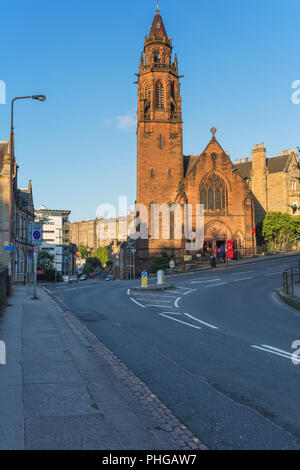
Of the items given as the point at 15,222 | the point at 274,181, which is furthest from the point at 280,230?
the point at 15,222

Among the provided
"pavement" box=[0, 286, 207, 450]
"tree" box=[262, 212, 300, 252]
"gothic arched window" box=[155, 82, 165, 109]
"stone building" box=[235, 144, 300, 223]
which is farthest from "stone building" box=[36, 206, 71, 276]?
"pavement" box=[0, 286, 207, 450]

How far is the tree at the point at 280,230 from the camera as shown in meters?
59.8

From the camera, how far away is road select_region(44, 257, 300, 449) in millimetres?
4930

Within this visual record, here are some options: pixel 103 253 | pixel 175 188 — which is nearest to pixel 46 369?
pixel 175 188

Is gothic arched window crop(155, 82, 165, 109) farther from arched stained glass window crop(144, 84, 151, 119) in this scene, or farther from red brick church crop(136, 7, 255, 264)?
arched stained glass window crop(144, 84, 151, 119)

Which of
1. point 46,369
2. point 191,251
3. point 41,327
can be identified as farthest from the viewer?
point 191,251

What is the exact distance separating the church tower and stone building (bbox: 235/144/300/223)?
19684mm

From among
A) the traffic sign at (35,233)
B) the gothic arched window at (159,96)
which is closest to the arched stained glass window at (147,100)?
the gothic arched window at (159,96)

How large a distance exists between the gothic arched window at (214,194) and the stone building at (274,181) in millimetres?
16855

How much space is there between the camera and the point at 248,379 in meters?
6.76

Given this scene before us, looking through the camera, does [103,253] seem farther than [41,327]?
Yes

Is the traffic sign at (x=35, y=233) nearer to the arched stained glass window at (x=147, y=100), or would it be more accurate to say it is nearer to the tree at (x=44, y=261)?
the arched stained glass window at (x=147, y=100)
